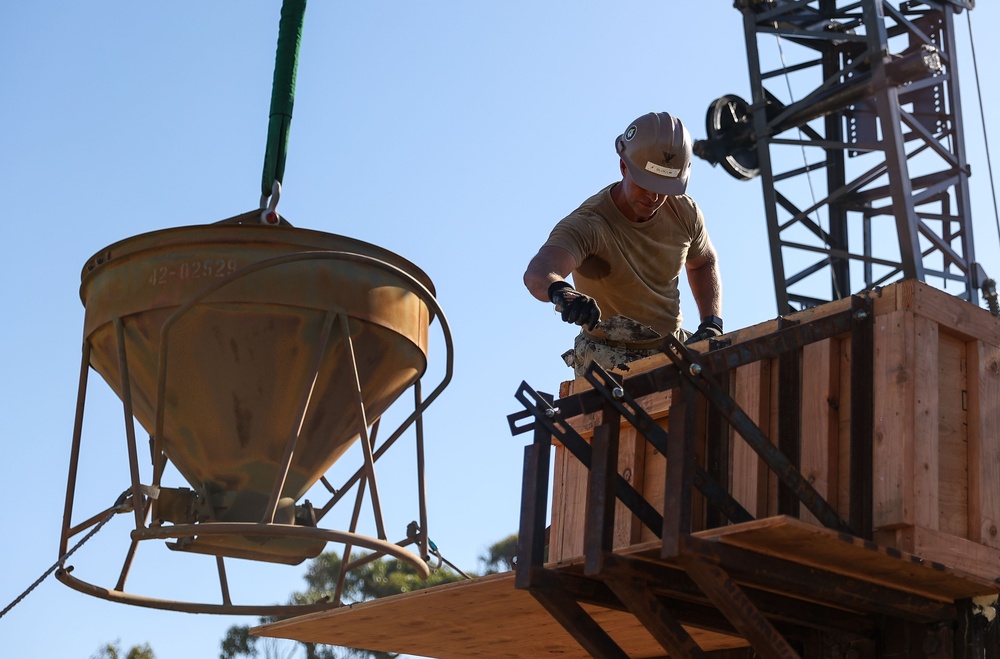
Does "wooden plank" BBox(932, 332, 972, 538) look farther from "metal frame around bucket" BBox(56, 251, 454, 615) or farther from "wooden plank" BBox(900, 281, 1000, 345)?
"metal frame around bucket" BBox(56, 251, 454, 615)

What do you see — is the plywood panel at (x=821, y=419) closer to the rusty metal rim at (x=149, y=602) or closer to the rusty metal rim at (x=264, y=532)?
the rusty metal rim at (x=264, y=532)

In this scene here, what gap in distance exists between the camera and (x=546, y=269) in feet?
25.7

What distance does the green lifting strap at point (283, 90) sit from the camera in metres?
7.82

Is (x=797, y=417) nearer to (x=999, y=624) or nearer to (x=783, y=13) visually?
(x=999, y=624)

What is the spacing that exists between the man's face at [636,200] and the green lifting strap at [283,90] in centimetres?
200

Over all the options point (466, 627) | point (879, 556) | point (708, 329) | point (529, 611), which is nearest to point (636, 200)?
point (708, 329)

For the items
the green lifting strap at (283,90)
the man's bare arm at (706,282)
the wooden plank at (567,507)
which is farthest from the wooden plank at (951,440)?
the green lifting strap at (283,90)

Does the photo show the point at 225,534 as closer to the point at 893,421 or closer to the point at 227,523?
the point at 227,523

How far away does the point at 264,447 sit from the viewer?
7531 millimetres

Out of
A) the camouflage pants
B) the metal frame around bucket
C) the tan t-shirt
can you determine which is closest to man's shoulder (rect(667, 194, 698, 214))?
the tan t-shirt

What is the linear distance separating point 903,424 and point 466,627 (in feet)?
9.94

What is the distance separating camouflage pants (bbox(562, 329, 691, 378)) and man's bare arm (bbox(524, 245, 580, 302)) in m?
0.55

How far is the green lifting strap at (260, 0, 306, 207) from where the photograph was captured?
782 cm

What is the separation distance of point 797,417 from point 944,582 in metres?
1.05
